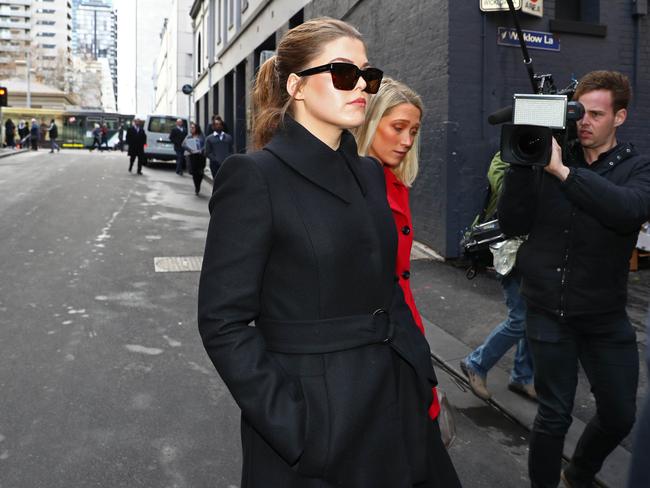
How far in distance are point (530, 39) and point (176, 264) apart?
550cm

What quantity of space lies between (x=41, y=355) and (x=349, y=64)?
13.7ft

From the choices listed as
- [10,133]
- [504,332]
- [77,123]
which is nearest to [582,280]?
[504,332]

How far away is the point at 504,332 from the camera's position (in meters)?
4.31

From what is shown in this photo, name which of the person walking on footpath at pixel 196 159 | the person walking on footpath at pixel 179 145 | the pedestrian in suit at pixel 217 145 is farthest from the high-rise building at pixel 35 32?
the pedestrian in suit at pixel 217 145

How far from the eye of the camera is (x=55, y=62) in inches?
5098

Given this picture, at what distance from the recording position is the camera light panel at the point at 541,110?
2510 mm

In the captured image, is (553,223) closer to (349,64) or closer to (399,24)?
(349,64)

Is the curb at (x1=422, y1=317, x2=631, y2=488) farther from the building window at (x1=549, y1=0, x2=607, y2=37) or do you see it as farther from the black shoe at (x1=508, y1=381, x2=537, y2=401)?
the building window at (x1=549, y1=0, x2=607, y2=37)

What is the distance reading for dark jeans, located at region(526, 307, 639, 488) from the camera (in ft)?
9.18

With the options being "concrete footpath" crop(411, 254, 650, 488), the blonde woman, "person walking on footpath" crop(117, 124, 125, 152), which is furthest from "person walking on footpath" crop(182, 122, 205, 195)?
"person walking on footpath" crop(117, 124, 125, 152)

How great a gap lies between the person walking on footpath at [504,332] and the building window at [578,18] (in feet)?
18.4

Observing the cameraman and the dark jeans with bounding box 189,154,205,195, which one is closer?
the cameraman

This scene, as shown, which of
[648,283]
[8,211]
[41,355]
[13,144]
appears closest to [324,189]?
[41,355]

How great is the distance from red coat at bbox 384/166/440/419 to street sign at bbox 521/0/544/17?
6994mm
